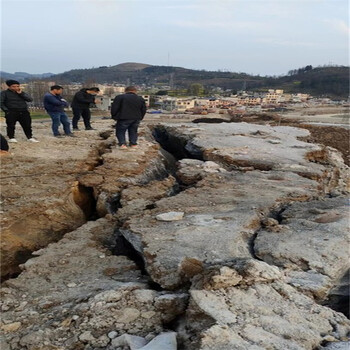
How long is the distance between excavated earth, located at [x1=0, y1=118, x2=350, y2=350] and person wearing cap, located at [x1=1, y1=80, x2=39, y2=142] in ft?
3.07

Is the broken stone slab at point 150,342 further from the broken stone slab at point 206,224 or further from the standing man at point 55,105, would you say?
the standing man at point 55,105

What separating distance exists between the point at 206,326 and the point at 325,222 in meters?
2.10

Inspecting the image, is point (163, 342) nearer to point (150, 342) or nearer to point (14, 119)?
point (150, 342)

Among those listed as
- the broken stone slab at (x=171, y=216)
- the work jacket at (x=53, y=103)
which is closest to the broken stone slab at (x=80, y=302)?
the broken stone slab at (x=171, y=216)

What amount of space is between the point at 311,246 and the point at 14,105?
19.5 ft

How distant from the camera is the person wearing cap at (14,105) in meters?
6.75

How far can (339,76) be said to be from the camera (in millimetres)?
91000

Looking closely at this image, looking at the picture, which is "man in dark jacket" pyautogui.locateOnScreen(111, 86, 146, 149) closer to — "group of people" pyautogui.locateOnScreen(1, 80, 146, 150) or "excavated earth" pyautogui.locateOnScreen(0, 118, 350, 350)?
"group of people" pyautogui.locateOnScreen(1, 80, 146, 150)

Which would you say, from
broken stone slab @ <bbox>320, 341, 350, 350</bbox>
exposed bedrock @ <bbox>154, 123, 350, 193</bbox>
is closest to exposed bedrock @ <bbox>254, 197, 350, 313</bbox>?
broken stone slab @ <bbox>320, 341, 350, 350</bbox>

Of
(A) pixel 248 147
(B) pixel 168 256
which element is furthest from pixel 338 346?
(A) pixel 248 147

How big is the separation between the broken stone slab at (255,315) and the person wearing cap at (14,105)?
5670mm

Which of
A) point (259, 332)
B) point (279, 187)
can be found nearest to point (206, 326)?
point (259, 332)

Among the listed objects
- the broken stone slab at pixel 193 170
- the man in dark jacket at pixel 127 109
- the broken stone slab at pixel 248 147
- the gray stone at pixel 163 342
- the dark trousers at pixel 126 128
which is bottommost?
the gray stone at pixel 163 342

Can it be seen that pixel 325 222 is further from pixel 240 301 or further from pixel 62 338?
pixel 62 338
